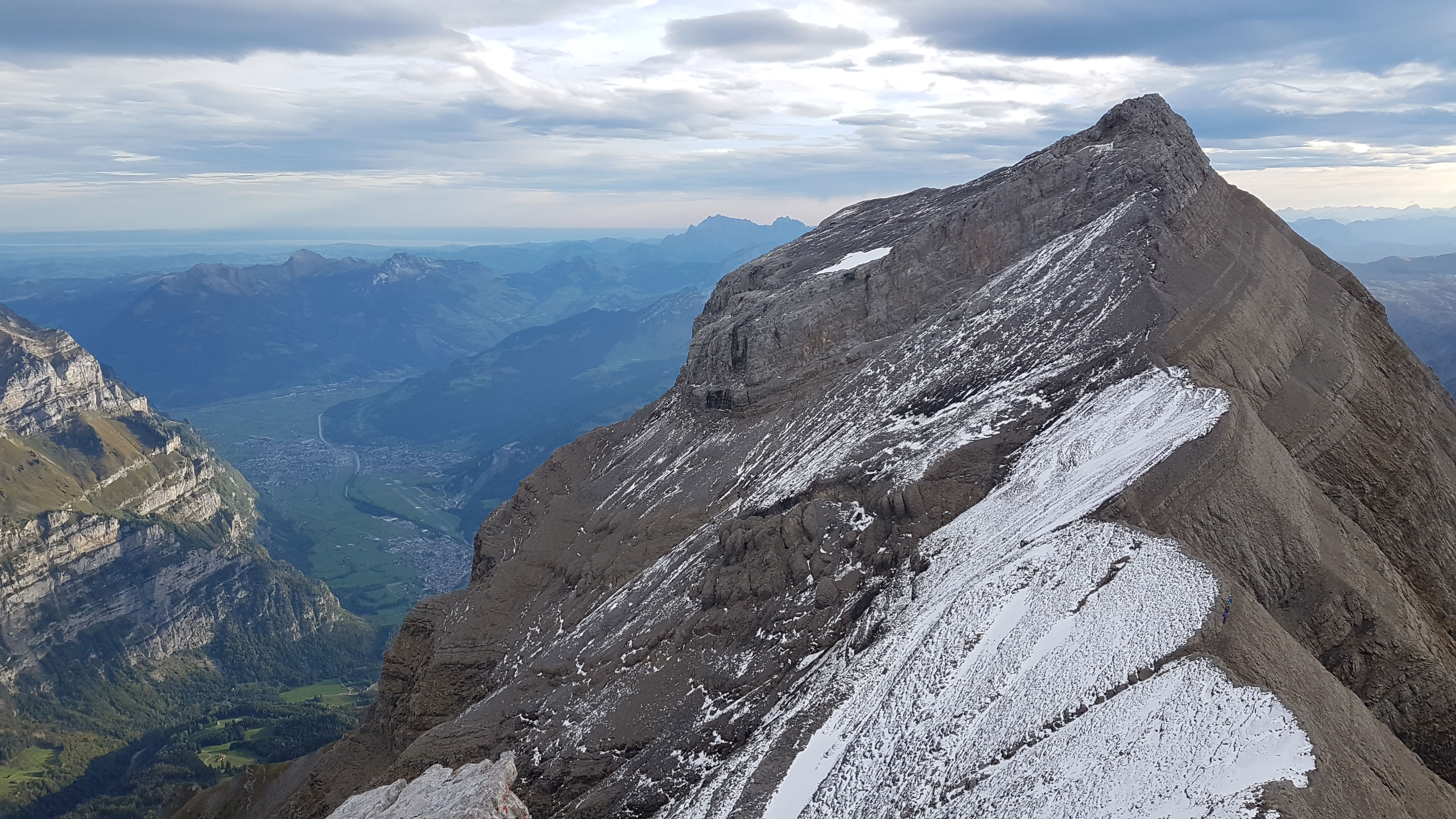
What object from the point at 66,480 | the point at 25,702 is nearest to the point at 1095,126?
the point at 25,702

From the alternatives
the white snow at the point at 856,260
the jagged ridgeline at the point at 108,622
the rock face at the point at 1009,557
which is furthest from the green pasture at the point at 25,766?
the white snow at the point at 856,260

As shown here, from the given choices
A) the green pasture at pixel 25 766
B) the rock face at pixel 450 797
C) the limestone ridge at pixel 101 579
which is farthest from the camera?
the limestone ridge at pixel 101 579

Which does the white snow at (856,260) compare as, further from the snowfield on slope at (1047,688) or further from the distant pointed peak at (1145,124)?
the snowfield on slope at (1047,688)

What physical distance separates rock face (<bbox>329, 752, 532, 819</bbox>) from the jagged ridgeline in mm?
115288

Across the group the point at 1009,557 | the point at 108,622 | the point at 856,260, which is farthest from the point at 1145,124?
the point at 108,622

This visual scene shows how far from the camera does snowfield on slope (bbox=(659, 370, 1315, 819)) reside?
2419cm

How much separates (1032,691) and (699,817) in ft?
39.6

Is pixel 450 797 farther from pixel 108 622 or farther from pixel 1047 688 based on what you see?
pixel 108 622

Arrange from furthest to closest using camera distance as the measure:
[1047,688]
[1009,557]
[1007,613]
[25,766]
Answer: [25,766] → [1009,557] → [1007,613] → [1047,688]

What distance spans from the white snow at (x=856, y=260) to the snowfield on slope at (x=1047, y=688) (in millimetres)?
25697

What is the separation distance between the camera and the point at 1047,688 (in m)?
27.9

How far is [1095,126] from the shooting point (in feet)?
192

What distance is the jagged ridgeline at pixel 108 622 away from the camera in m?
139

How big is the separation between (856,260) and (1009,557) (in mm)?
32802
